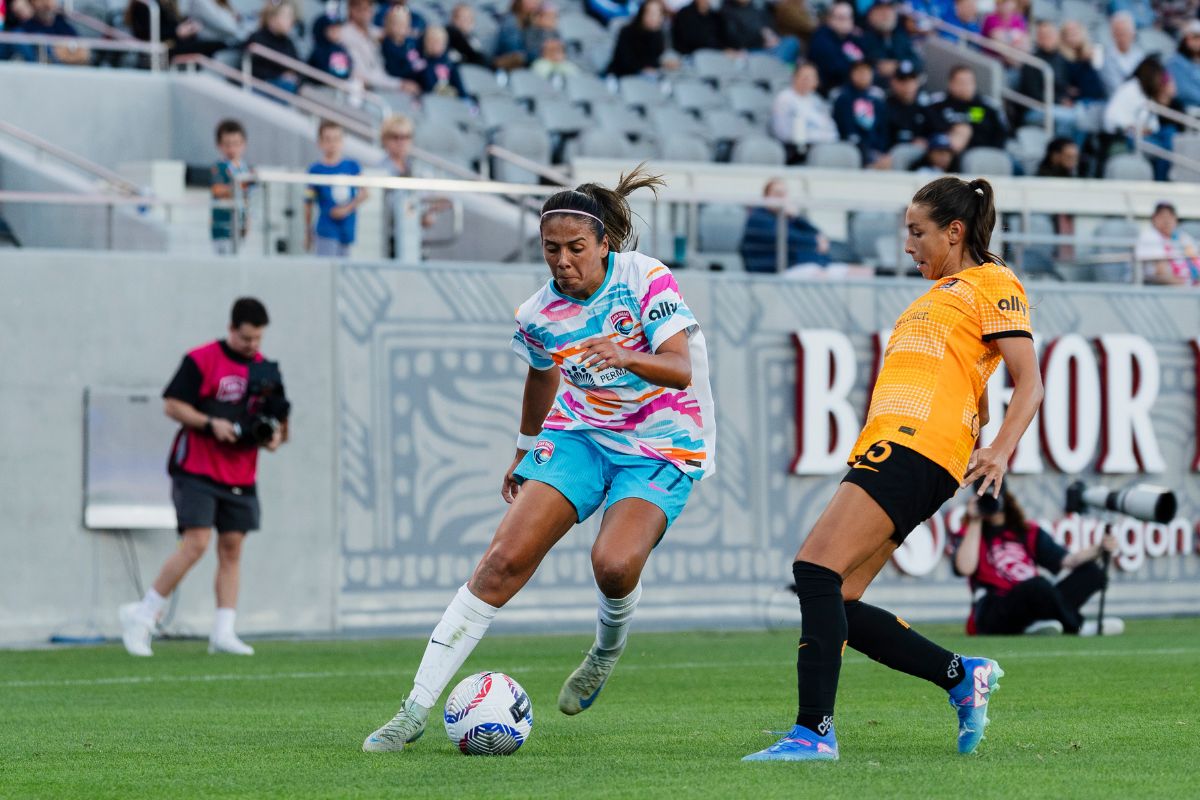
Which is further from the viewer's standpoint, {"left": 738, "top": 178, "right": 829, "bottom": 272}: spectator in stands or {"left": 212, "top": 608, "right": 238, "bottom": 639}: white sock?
{"left": 738, "top": 178, "right": 829, "bottom": 272}: spectator in stands

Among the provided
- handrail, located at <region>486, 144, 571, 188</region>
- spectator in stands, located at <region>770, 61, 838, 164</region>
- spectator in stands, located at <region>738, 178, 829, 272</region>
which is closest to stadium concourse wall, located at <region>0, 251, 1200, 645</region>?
spectator in stands, located at <region>738, 178, 829, 272</region>

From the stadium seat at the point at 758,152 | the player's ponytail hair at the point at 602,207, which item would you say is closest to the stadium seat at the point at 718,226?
the stadium seat at the point at 758,152

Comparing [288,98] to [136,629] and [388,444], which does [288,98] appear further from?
[136,629]

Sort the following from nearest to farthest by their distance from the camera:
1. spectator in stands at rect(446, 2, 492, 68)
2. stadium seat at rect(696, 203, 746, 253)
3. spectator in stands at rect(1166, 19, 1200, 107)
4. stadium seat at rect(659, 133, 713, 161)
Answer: stadium seat at rect(696, 203, 746, 253) < stadium seat at rect(659, 133, 713, 161) < spectator in stands at rect(446, 2, 492, 68) < spectator in stands at rect(1166, 19, 1200, 107)

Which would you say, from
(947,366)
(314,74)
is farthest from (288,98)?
(947,366)

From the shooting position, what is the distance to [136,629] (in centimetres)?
1279

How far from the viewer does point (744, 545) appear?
54.8 feet

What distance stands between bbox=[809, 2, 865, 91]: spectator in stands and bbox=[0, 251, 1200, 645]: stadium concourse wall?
18.3 ft

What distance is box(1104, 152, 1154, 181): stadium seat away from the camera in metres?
21.9

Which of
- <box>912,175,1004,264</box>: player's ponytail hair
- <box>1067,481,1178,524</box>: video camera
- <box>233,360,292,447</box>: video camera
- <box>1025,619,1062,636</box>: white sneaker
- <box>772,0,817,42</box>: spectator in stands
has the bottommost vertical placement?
<box>1025,619,1062,636</box>: white sneaker

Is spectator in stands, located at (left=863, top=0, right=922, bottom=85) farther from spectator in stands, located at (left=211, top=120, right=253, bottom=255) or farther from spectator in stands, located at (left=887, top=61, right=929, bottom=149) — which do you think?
spectator in stands, located at (left=211, top=120, right=253, bottom=255)

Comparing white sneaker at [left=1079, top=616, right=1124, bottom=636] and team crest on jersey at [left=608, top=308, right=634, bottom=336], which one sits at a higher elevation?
team crest on jersey at [left=608, top=308, right=634, bottom=336]

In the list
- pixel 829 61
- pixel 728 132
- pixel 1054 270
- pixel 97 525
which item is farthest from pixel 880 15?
pixel 97 525

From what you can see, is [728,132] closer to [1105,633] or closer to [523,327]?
[1105,633]
